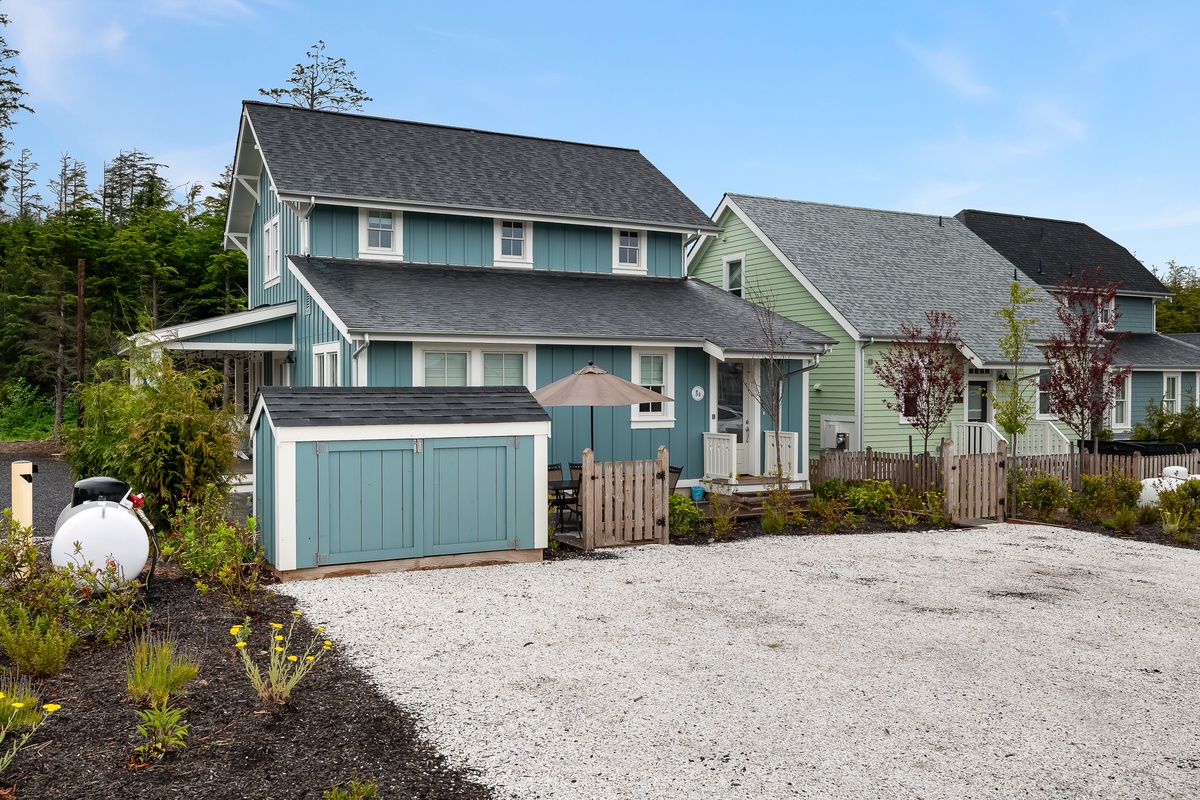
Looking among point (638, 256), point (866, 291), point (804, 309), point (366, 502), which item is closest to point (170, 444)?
point (366, 502)

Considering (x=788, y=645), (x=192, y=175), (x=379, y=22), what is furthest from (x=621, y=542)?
(x=192, y=175)

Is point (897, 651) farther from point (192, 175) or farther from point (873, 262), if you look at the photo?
point (192, 175)

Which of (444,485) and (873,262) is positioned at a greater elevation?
(873,262)

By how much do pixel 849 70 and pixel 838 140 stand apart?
4614 millimetres

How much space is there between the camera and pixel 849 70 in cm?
1848

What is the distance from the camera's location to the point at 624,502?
11.9 meters

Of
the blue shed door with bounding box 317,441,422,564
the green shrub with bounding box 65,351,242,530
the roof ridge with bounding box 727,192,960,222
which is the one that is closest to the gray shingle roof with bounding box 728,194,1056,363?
the roof ridge with bounding box 727,192,960,222

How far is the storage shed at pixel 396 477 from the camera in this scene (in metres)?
9.37

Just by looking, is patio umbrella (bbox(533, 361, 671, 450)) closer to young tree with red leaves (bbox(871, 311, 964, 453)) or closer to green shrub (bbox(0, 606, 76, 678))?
young tree with red leaves (bbox(871, 311, 964, 453))

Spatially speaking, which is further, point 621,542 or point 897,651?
point 621,542

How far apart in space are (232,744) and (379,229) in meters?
14.0

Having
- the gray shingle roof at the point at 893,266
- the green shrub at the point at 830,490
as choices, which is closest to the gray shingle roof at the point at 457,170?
the gray shingle roof at the point at 893,266

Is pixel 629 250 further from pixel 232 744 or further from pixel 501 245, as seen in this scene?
Answer: pixel 232 744

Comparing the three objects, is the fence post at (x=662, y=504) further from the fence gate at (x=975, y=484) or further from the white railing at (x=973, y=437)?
the white railing at (x=973, y=437)
